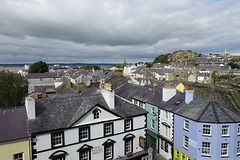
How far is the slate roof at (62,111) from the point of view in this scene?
12.6 m

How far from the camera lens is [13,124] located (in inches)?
486

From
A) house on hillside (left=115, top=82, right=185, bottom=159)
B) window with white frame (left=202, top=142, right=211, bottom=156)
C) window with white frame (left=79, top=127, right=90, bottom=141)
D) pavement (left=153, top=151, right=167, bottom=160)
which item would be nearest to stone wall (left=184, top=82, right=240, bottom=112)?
house on hillside (left=115, top=82, right=185, bottom=159)

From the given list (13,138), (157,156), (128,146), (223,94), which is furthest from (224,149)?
(223,94)

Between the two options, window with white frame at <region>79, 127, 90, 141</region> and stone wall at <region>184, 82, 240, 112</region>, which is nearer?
window with white frame at <region>79, 127, 90, 141</region>

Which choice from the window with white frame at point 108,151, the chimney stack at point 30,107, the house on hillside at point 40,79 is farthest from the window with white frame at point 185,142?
the house on hillside at point 40,79

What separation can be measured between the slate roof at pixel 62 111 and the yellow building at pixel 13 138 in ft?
2.70

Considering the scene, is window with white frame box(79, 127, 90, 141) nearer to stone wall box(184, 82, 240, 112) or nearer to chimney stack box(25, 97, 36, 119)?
chimney stack box(25, 97, 36, 119)

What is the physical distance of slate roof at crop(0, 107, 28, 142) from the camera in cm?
1155

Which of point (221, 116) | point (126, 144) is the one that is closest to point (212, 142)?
point (221, 116)

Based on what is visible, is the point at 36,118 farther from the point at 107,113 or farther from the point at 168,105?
the point at 168,105

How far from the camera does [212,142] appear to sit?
15672 millimetres

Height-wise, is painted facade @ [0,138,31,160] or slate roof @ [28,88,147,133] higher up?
slate roof @ [28,88,147,133]

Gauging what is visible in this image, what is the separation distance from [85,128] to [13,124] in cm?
585

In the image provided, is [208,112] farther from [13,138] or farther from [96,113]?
[13,138]
